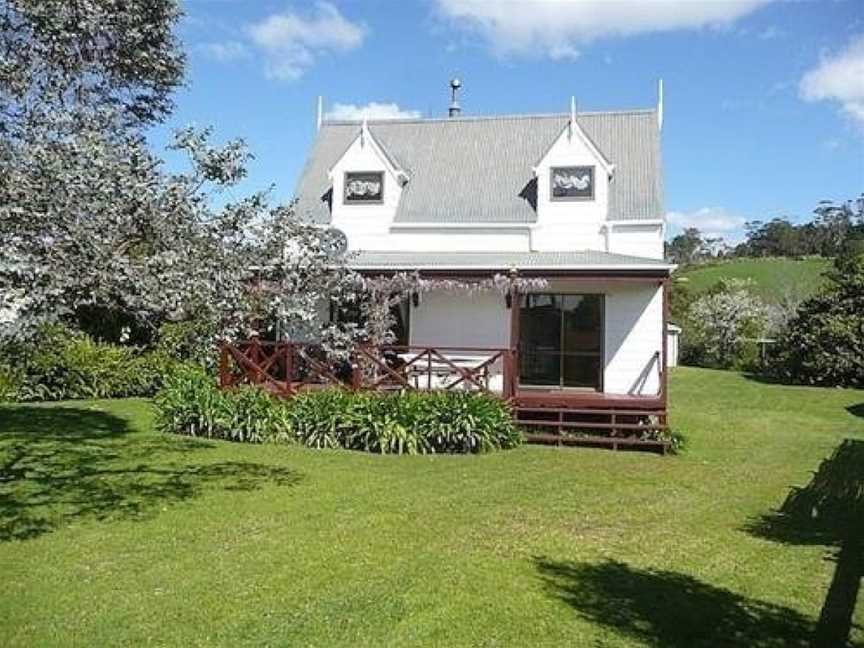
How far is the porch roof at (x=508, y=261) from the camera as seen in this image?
52.7 feet

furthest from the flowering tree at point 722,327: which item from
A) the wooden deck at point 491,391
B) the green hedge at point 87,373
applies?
the green hedge at point 87,373

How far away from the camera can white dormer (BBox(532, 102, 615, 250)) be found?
19.7m

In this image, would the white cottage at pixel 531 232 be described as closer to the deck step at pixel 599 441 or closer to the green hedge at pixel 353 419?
the deck step at pixel 599 441

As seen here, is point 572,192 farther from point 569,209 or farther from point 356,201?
point 356,201

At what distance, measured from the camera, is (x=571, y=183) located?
19859 millimetres

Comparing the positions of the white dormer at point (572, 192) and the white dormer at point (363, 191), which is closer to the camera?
the white dormer at point (572, 192)

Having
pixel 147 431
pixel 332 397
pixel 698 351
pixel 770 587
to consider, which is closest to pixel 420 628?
pixel 770 587

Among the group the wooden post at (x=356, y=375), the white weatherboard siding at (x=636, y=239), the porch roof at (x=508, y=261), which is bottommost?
the wooden post at (x=356, y=375)

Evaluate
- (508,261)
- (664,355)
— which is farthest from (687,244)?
(664,355)

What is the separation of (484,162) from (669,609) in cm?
1722

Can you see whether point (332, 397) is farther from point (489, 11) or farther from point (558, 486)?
point (489, 11)

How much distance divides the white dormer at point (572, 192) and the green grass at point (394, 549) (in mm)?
6955

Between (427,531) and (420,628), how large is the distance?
9.09 ft

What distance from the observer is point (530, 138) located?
884 inches
